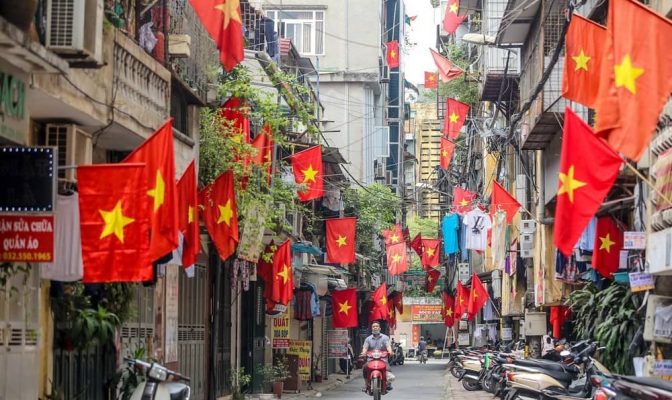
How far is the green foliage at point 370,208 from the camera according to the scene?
43.6m

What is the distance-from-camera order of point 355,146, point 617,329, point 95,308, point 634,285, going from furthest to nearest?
1. point 355,146
2. point 617,329
3. point 634,285
4. point 95,308

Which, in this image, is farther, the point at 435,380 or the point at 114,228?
the point at 435,380

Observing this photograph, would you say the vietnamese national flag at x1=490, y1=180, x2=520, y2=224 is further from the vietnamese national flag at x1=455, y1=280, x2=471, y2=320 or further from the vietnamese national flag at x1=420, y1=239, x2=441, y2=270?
the vietnamese national flag at x1=420, y1=239, x2=441, y2=270

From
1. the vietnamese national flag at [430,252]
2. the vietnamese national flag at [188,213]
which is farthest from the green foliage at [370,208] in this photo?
the vietnamese national flag at [188,213]

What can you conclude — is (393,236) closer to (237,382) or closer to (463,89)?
(463,89)

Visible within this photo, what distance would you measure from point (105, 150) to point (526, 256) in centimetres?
1586

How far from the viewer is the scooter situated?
472 inches

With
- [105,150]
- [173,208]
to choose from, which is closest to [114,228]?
[173,208]

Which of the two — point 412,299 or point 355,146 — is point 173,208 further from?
point 412,299

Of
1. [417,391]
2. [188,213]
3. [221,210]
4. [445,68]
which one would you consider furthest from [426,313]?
[188,213]

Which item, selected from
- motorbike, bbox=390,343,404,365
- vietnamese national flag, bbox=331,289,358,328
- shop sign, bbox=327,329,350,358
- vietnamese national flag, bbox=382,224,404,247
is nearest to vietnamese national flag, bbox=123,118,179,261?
vietnamese national flag, bbox=331,289,358,328

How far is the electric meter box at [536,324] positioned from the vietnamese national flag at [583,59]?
13478mm

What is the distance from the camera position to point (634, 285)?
15.6 m

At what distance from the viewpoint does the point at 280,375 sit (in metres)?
26.8
